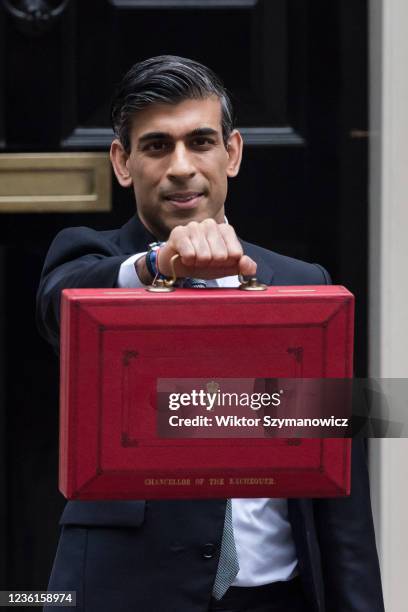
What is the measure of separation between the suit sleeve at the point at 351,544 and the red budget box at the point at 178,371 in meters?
0.24

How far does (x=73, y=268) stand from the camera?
1745 millimetres

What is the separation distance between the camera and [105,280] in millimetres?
1658

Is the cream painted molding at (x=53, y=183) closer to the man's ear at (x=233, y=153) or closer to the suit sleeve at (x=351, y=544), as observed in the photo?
the man's ear at (x=233, y=153)

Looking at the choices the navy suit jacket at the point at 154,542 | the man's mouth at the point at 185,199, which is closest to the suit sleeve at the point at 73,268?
the navy suit jacket at the point at 154,542

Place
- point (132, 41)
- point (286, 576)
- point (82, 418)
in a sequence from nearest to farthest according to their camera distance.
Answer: point (82, 418), point (286, 576), point (132, 41)

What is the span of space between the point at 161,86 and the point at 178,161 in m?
0.10

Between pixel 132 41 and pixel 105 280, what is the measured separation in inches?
36.2

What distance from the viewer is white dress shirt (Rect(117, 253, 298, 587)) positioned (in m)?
1.79

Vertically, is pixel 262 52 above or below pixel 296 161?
above

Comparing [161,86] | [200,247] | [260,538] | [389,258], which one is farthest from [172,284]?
[389,258]

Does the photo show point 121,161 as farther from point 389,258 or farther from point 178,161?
point 389,258

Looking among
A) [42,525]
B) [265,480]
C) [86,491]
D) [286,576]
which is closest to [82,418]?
[86,491]

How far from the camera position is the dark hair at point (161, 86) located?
1.74 meters

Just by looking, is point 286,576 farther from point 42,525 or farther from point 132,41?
point 132,41
